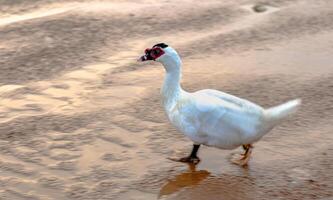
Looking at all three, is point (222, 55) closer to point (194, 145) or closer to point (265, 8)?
point (265, 8)

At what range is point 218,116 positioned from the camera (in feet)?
18.1

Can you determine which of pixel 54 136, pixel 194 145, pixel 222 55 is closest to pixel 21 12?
pixel 222 55

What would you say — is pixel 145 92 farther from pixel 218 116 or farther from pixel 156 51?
pixel 218 116

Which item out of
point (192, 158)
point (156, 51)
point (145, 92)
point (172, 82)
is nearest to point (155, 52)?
point (156, 51)

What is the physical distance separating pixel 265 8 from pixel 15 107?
13.8 ft

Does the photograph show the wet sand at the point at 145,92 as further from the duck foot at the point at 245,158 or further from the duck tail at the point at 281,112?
the duck tail at the point at 281,112

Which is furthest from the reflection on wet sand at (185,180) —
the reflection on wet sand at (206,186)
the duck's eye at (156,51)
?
the duck's eye at (156,51)

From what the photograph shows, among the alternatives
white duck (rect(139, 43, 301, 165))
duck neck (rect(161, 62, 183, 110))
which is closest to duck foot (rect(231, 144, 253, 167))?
white duck (rect(139, 43, 301, 165))

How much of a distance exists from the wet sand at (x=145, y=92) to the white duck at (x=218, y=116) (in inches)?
13.0

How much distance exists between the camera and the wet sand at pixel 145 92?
559 centimetres

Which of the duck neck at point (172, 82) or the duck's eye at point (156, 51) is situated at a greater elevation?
the duck's eye at point (156, 51)

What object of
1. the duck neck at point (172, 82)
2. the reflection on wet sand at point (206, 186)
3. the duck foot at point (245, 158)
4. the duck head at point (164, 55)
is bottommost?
the reflection on wet sand at point (206, 186)

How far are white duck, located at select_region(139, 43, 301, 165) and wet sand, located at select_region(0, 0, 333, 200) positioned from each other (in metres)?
0.33

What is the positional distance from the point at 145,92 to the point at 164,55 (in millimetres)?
1544
